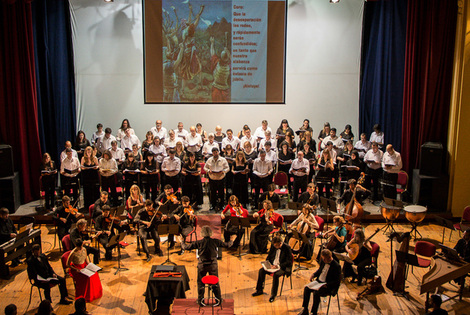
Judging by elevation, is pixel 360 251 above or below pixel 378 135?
below

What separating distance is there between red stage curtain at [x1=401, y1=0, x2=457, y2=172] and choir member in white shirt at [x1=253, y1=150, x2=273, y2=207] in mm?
3692

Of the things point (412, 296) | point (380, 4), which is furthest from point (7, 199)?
point (380, 4)

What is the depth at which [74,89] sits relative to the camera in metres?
12.9

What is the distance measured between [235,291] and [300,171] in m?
3.78

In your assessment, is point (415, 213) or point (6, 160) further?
point (6, 160)

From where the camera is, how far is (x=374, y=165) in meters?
10.8

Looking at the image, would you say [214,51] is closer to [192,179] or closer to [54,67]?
[192,179]

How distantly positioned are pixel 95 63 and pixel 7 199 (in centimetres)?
450

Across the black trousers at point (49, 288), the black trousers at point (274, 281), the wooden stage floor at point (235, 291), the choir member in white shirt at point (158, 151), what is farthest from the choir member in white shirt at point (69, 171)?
the black trousers at point (274, 281)

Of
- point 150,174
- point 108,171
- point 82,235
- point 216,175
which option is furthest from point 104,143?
point 82,235

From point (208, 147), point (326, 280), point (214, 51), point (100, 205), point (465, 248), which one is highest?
point (214, 51)

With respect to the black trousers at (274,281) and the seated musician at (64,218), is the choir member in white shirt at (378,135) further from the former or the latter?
the seated musician at (64,218)

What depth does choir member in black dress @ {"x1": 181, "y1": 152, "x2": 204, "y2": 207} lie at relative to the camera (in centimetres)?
1040

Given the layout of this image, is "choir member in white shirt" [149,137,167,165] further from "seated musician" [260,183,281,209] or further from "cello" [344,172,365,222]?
"cello" [344,172,365,222]
